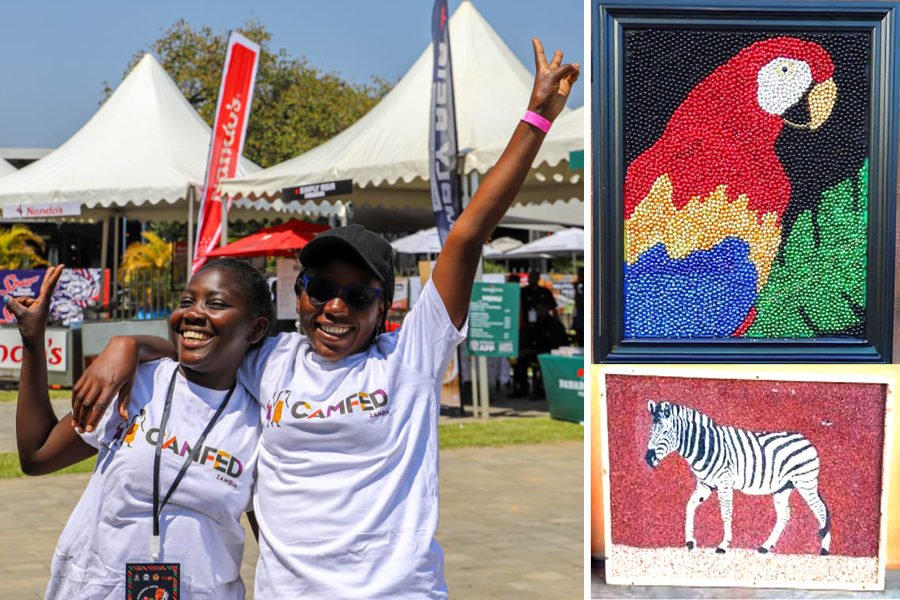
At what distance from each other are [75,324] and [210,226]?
2573mm

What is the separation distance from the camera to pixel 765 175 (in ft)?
12.4

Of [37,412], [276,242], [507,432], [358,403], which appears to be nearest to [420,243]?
[276,242]

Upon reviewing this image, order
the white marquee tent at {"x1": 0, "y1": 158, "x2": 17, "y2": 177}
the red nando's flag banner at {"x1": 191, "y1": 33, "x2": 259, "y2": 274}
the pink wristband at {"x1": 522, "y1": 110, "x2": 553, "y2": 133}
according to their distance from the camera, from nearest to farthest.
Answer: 1. the pink wristband at {"x1": 522, "y1": 110, "x2": 553, "y2": 133}
2. the red nando's flag banner at {"x1": 191, "y1": 33, "x2": 259, "y2": 274}
3. the white marquee tent at {"x1": 0, "y1": 158, "x2": 17, "y2": 177}

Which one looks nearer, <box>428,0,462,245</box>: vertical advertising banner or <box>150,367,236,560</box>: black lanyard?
<box>150,367,236,560</box>: black lanyard

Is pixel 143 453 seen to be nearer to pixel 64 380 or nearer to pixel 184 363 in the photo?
pixel 184 363

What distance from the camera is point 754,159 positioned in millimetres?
3766

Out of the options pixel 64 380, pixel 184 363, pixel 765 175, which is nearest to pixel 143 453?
pixel 184 363

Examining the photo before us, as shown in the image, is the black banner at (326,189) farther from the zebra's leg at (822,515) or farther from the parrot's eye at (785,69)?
the zebra's leg at (822,515)

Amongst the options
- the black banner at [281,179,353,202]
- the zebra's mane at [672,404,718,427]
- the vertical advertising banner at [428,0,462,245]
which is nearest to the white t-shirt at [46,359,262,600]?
the zebra's mane at [672,404,718,427]

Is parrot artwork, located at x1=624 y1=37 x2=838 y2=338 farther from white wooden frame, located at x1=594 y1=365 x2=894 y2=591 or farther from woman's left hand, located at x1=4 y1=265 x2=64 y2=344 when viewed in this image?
woman's left hand, located at x1=4 y1=265 x2=64 y2=344

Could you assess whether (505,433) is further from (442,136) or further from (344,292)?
(344,292)

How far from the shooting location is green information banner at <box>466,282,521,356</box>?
12133 mm

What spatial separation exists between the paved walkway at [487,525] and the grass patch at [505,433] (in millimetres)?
485

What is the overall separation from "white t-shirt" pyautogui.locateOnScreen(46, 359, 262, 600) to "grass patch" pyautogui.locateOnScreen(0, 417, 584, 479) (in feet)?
24.2
